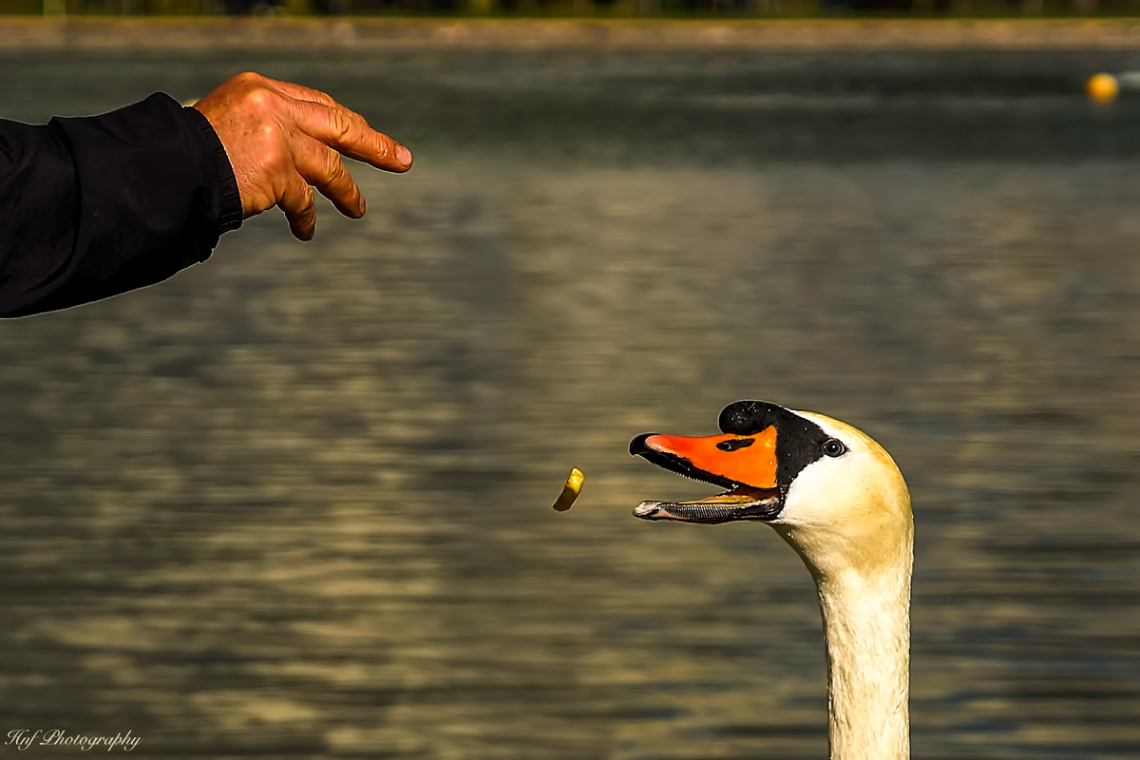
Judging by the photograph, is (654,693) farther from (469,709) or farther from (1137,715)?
(1137,715)

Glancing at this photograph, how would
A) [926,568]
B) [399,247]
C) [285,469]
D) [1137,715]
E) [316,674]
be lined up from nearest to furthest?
[1137,715] → [316,674] → [926,568] → [285,469] → [399,247]

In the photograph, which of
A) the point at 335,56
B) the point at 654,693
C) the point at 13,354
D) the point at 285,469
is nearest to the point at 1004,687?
the point at 654,693

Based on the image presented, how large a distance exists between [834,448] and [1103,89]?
36304 mm

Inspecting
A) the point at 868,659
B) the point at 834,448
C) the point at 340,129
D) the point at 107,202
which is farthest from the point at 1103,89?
the point at 107,202

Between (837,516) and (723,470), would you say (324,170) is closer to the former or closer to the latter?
(723,470)

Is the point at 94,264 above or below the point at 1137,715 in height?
above

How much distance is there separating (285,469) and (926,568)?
12.4 feet

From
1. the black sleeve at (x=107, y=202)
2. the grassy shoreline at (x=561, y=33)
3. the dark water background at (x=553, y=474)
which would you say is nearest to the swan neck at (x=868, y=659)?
the black sleeve at (x=107, y=202)

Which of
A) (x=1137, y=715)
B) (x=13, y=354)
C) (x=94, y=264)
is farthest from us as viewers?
(x=13, y=354)

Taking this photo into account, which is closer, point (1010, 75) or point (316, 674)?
point (316, 674)

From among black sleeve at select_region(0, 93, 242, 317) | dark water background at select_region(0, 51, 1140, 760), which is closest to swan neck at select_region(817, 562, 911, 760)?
black sleeve at select_region(0, 93, 242, 317)

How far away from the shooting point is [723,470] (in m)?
4.01

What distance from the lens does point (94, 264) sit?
2.54 m

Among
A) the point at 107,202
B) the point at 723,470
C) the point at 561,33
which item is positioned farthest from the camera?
the point at 561,33
